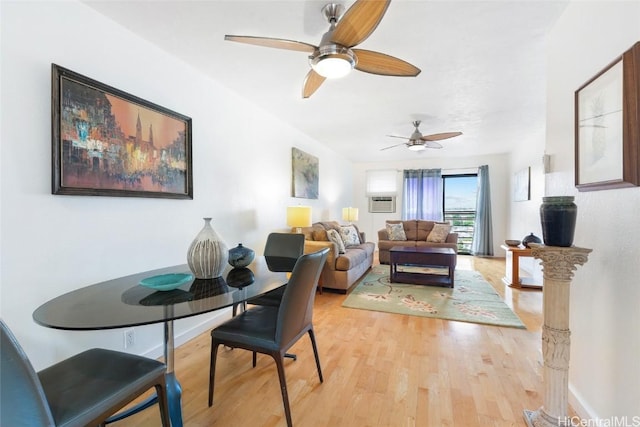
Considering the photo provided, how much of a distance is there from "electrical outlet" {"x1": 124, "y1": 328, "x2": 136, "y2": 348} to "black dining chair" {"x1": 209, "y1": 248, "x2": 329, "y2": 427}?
79 centimetres

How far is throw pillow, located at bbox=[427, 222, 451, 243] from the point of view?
5.48 metres

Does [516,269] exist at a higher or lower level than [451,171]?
lower

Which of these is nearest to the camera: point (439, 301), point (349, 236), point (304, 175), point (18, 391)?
point (18, 391)

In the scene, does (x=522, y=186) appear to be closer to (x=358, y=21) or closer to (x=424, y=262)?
(x=424, y=262)

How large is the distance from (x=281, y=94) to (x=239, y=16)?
127 cm

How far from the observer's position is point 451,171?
692 cm

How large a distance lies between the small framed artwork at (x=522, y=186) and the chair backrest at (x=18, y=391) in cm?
601

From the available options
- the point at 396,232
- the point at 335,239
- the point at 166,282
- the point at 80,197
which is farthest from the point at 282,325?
the point at 396,232

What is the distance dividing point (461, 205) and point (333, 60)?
6342 mm

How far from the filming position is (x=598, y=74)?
1.38 metres

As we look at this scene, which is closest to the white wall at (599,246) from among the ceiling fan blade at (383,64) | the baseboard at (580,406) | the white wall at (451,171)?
the baseboard at (580,406)

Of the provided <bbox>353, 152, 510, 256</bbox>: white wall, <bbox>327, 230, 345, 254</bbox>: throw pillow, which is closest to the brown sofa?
<bbox>353, 152, 510, 256</bbox>: white wall

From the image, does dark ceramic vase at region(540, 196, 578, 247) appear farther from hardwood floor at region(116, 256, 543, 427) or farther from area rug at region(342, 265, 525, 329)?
area rug at region(342, 265, 525, 329)

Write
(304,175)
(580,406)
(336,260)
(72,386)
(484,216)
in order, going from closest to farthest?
(72,386), (580,406), (336,260), (304,175), (484,216)
